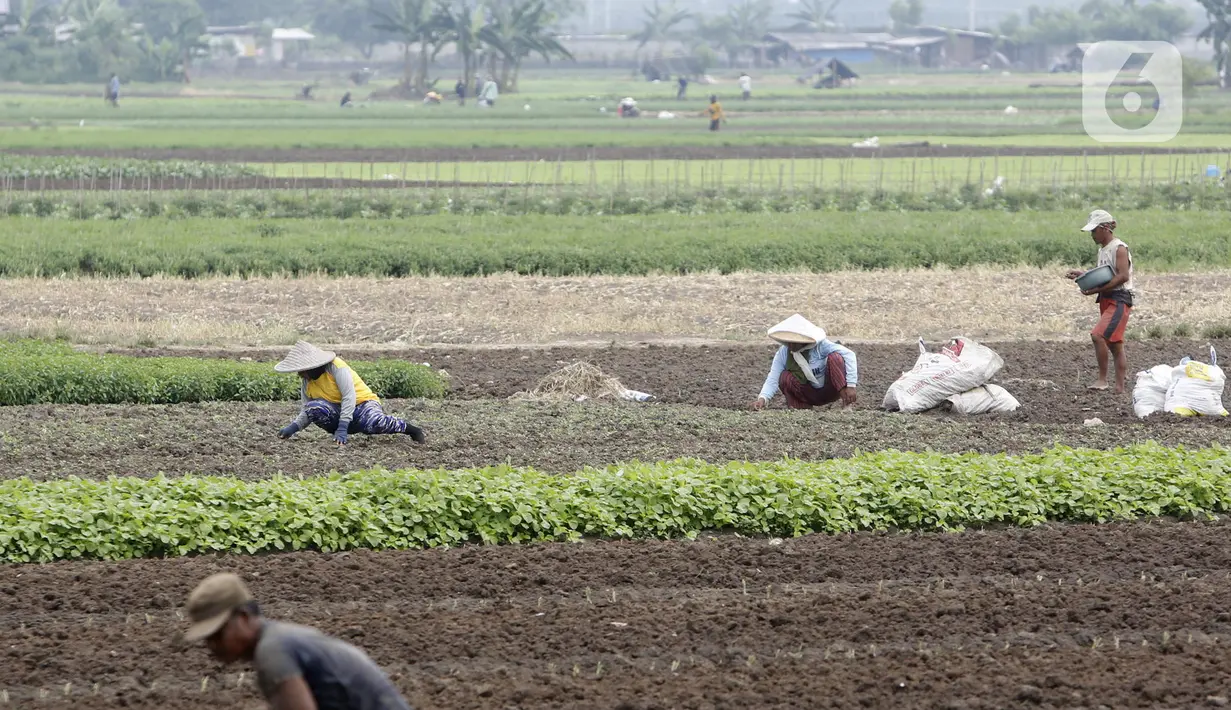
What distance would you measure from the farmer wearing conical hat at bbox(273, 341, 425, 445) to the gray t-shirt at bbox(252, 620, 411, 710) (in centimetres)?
685

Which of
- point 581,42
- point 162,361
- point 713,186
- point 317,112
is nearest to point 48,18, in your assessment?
point 317,112

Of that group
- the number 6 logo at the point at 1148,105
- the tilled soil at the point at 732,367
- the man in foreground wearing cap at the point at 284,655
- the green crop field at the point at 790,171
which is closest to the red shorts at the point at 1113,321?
the tilled soil at the point at 732,367

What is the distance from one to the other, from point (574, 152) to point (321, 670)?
44.6 m

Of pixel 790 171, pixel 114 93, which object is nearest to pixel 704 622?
pixel 790 171

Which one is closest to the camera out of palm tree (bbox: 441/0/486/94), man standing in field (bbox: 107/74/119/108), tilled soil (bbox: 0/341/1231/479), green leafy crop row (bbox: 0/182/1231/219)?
tilled soil (bbox: 0/341/1231/479)

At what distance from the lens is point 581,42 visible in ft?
454

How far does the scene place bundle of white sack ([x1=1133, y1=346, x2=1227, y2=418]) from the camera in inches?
559

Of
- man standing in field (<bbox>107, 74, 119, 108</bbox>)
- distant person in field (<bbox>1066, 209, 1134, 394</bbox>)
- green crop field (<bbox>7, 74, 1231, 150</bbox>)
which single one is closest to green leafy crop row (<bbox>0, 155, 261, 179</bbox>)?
green crop field (<bbox>7, 74, 1231, 150</bbox>)

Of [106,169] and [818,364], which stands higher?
[818,364]

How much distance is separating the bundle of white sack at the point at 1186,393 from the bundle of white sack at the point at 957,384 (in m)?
1.14

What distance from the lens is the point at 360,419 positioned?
40.7ft

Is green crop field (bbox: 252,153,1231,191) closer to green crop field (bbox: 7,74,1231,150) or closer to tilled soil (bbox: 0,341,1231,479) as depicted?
green crop field (bbox: 7,74,1231,150)

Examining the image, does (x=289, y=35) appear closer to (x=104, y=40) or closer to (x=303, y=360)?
(x=104, y=40)

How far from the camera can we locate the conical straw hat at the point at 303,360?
11773 millimetres
